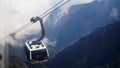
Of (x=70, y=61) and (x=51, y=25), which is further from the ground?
(x=51, y=25)

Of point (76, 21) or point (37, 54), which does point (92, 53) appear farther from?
point (37, 54)

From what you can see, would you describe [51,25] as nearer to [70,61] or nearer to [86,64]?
[70,61]

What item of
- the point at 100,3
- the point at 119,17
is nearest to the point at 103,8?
the point at 100,3

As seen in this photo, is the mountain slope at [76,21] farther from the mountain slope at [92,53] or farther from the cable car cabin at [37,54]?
the cable car cabin at [37,54]

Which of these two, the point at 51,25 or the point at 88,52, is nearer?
the point at 51,25

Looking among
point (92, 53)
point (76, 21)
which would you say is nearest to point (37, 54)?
point (76, 21)

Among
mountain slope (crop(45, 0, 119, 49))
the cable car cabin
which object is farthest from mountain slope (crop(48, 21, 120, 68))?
the cable car cabin

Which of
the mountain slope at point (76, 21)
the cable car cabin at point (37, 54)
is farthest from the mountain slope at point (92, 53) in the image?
the cable car cabin at point (37, 54)

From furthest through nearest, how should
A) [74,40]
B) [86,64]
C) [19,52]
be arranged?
1. [86,64]
2. [74,40]
3. [19,52]
